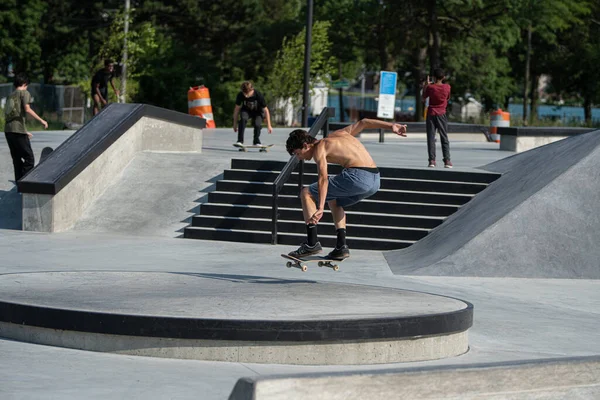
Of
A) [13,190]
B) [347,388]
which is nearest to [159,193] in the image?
[13,190]

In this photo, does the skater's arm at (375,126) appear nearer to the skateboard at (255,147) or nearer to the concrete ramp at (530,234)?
the concrete ramp at (530,234)

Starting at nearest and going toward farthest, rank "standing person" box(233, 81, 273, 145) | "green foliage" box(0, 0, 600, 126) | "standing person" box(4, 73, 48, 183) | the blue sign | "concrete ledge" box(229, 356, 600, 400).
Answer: "concrete ledge" box(229, 356, 600, 400), "standing person" box(4, 73, 48, 183), "standing person" box(233, 81, 273, 145), the blue sign, "green foliage" box(0, 0, 600, 126)

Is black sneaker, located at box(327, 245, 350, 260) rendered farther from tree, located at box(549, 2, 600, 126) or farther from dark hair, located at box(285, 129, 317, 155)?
tree, located at box(549, 2, 600, 126)

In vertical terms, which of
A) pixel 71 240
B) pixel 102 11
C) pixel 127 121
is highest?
pixel 102 11

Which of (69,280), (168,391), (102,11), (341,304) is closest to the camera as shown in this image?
(168,391)

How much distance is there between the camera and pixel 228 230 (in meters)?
14.4

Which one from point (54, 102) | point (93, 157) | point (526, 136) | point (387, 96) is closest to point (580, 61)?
point (54, 102)

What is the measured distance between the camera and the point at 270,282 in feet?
30.9

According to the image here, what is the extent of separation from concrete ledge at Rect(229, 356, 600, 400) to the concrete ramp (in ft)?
18.9

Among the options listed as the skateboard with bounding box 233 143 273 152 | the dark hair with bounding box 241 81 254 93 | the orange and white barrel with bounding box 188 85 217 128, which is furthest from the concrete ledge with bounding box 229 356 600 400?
the orange and white barrel with bounding box 188 85 217 128

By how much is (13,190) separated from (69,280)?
24.7 feet

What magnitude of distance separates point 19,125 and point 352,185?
7.23m

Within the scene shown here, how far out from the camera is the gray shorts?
9.50 meters

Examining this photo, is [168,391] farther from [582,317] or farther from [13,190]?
[13,190]
